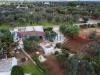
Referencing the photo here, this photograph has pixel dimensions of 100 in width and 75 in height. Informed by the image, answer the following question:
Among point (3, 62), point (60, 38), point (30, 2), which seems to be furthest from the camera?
point (30, 2)

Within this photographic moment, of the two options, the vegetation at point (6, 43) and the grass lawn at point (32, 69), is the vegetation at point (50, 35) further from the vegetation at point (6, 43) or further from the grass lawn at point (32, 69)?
the grass lawn at point (32, 69)

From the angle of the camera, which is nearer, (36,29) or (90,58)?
(90,58)

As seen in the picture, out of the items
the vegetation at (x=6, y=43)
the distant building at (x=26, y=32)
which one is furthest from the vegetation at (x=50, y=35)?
the vegetation at (x=6, y=43)

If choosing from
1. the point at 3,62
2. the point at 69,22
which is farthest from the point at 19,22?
the point at 3,62

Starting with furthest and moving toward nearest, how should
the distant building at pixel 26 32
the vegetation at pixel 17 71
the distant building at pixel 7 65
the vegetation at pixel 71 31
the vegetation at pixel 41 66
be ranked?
the vegetation at pixel 71 31
the distant building at pixel 26 32
the vegetation at pixel 41 66
the distant building at pixel 7 65
the vegetation at pixel 17 71

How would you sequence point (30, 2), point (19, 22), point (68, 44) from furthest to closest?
point (30, 2), point (19, 22), point (68, 44)

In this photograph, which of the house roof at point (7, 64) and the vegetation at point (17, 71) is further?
the house roof at point (7, 64)

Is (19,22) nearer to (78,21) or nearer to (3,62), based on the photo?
(78,21)

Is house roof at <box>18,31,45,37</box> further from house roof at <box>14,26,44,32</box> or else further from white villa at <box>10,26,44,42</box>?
house roof at <box>14,26,44,32</box>
